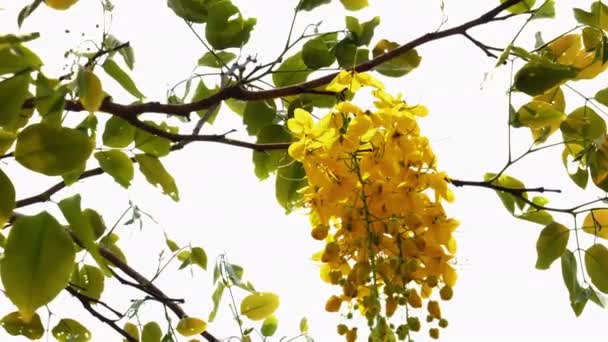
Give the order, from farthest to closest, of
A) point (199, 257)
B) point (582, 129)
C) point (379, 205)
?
point (199, 257)
point (582, 129)
point (379, 205)

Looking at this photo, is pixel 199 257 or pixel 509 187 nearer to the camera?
pixel 509 187

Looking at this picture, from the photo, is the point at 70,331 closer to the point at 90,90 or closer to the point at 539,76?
the point at 90,90

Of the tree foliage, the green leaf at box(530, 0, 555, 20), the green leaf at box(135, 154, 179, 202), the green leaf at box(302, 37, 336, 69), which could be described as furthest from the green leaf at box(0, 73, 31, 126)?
the green leaf at box(530, 0, 555, 20)

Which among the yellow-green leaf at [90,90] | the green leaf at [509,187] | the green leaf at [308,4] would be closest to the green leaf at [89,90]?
the yellow-green leaf at [90,90]

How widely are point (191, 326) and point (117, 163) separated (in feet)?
0.70

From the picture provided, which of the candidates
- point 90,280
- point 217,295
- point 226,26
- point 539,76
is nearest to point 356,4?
point 226,26

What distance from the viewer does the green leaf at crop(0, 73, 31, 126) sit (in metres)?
0.50

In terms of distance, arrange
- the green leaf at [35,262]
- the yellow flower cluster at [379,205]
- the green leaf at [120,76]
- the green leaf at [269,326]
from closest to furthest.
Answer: the green leaf at [35,262], the yellow flower cluster at [379,205], the green leaf at [120,76], the green leaf at [269,326]

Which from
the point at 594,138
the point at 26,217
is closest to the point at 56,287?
the point at 26,217

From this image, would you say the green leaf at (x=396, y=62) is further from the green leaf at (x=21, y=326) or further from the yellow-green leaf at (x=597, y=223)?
the green leaf at (x=21, y=326)

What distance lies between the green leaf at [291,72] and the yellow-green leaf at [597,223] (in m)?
0.33

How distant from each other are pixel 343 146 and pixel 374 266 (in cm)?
11

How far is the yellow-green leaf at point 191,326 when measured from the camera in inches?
32.0

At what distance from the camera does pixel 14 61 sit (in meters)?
0.52
